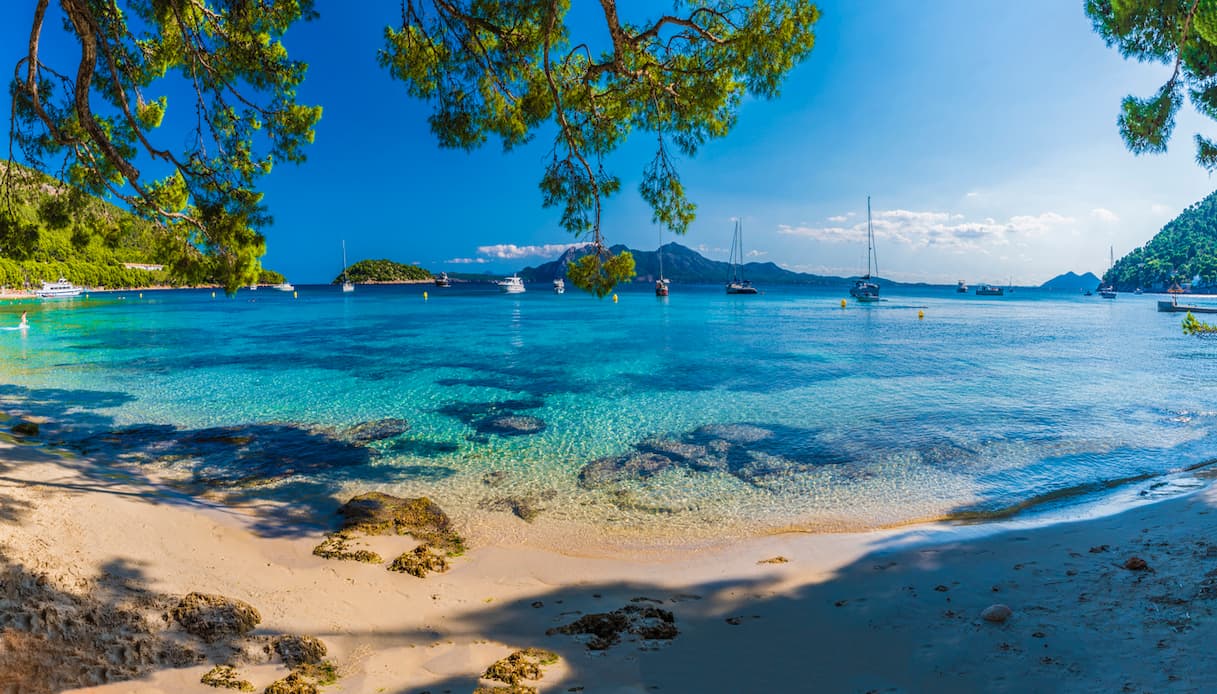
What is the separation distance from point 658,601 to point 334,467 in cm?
745

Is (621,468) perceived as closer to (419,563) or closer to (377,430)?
(419,563)

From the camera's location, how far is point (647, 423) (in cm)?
1401

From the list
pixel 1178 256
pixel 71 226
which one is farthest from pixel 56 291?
pixel 1178 256

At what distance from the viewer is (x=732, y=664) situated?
407 centimetres

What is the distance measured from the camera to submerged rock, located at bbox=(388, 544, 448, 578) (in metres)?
5.85

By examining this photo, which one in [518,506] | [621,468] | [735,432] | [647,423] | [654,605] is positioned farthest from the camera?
[647,423]

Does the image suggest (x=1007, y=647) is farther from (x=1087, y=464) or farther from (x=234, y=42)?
(x=234, y=42)

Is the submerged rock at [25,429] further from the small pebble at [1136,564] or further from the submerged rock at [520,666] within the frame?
the small pebble at [1136,564]

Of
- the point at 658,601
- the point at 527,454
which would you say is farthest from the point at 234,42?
the point at 658,601

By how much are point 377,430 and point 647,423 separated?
655 cm

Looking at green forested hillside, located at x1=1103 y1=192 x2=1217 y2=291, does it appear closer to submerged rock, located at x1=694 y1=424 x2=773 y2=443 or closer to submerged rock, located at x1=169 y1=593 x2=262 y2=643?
submerged rock, located at x1=694 y1=424 x2=773 y2=443

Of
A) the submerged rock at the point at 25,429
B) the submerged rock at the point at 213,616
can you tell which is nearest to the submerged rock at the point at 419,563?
the submerged rock at the point at 213,616

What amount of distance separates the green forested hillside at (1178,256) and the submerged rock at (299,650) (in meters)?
190

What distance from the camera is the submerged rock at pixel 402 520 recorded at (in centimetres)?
690
